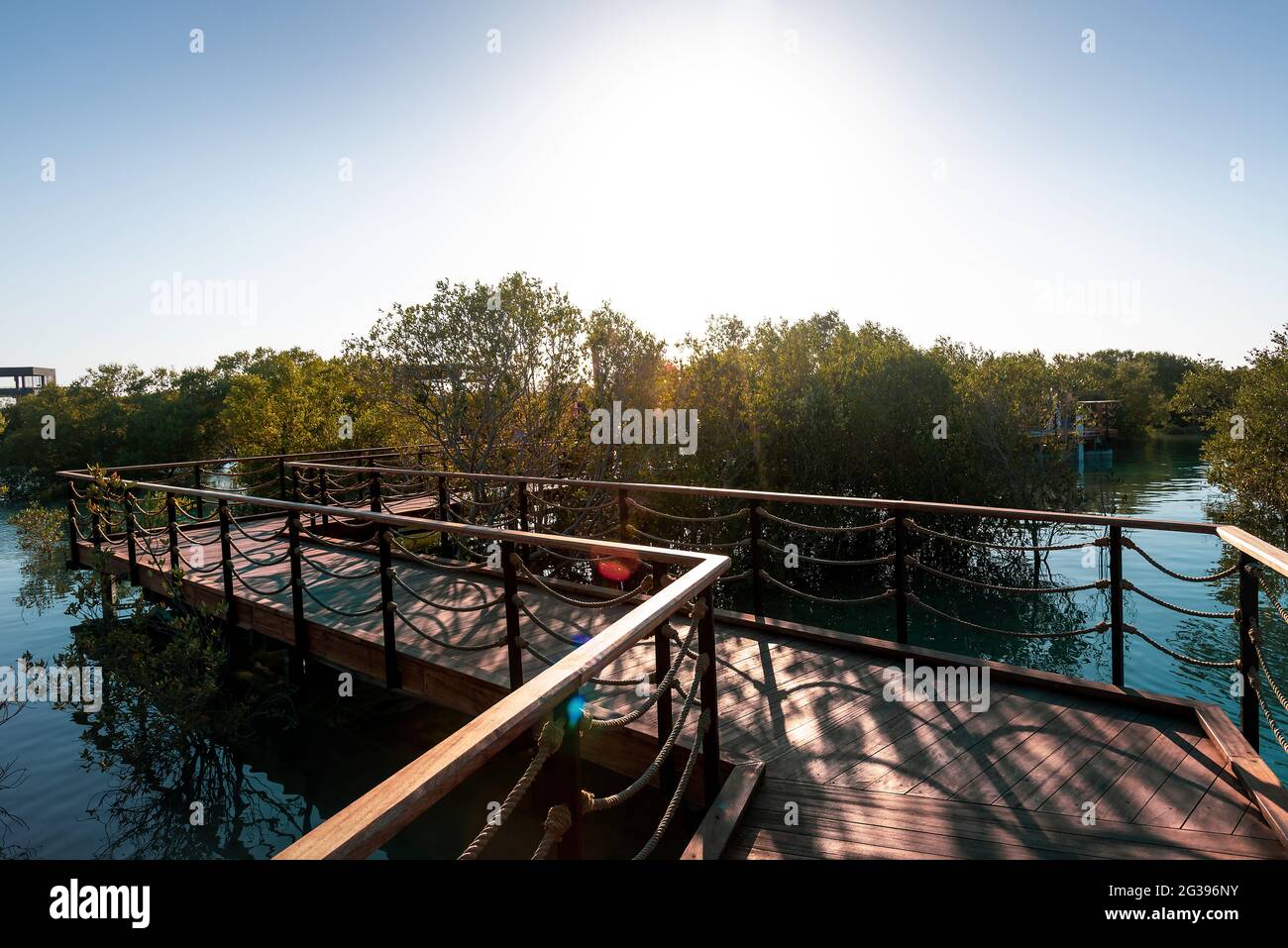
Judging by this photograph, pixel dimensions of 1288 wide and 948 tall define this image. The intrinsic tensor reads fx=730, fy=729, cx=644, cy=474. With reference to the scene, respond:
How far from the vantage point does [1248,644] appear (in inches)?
149

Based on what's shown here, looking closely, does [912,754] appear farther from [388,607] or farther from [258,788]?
[258,788]

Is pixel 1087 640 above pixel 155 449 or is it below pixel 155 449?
below

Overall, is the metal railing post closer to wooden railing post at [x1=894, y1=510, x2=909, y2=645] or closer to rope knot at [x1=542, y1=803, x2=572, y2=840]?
rope knot at [x1=542, y1=803, x2=572, y2=840]

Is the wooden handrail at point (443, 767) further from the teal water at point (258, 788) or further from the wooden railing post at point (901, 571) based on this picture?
the wooden railing post at point (901, 571)

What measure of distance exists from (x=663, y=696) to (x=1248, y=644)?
308 cm

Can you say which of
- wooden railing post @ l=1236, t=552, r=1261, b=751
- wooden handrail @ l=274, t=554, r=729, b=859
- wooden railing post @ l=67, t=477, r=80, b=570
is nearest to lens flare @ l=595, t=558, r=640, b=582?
wooden railing post @ l=67, t=477, r=80, b=570

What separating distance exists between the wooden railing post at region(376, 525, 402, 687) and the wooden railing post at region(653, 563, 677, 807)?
2.65m

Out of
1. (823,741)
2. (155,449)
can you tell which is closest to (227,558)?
(823,741)

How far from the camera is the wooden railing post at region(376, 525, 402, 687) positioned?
18.2 ft

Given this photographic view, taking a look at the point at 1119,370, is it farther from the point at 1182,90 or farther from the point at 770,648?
the point at 770,648

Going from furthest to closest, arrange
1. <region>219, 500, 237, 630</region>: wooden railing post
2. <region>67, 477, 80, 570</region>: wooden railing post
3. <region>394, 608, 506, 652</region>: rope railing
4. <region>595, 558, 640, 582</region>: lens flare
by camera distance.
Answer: <region>595, 558, 640, 582</region>: lens flare
<region>67, 477, 80, 570</region>: wooden railing post
<region>219, 500, 237, 630</region>: wooden railing post
<region>394, 608, 506, 652</region>: rope railing

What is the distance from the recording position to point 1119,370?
61.5m

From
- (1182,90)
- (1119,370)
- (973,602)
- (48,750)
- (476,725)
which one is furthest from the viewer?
(1119,370)
